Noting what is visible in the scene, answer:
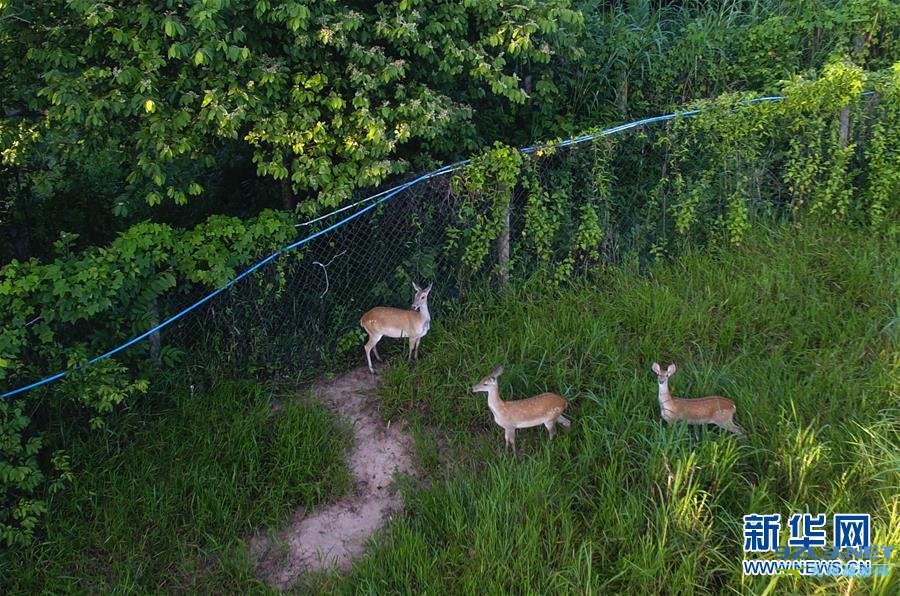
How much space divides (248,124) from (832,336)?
13.3ft

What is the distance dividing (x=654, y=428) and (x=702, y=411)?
272 mm

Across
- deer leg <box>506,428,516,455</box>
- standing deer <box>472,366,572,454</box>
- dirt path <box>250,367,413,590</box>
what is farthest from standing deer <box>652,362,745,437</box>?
dirt path <box>250,367,413,590</box>

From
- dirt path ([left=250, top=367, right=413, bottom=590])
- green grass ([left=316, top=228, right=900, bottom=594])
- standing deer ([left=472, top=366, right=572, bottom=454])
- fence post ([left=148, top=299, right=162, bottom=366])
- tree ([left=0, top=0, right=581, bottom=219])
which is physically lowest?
dirt path ([left=250, top=367, right=413, bottom=590])

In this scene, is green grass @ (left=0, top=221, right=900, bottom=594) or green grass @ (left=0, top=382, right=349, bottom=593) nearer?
green grass @ (left=0, top=221, right=900, bottom=594)

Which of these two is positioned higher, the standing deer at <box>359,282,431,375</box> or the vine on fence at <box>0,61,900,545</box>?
the vine on fence at <box>0,61,900,545</box>

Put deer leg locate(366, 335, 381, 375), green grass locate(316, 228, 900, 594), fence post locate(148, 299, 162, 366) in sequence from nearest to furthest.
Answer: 1. green grass locate(316, 228, 900, 594)
2. fence post locate(148, 299, 162, 366)
3. deer leg locate(366, 335, 381, 375)

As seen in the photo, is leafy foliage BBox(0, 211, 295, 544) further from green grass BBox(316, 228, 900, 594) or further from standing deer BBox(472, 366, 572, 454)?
standing deer BBox(472, 366, 572, 454)

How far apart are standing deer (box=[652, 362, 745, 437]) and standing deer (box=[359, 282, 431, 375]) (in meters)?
1.64

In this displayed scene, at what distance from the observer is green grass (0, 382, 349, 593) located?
3988 mm

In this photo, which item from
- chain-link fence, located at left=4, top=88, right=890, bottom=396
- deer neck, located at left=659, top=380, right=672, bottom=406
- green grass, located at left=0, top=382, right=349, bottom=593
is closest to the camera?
green grass, located at left=0, top=382, right=349, bottom=593

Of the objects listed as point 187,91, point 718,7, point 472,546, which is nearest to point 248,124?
point 187,91

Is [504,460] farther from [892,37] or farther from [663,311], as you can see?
[892,37]

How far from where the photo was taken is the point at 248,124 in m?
4.93

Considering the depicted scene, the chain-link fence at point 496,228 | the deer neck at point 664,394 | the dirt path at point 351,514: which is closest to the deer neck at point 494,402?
the dirt path at point 351,514
